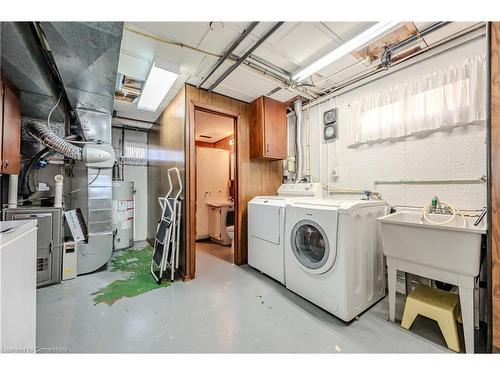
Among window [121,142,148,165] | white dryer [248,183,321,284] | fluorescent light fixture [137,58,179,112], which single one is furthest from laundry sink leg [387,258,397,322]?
window [121,142,148,165]

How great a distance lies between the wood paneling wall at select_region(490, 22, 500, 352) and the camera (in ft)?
3.89

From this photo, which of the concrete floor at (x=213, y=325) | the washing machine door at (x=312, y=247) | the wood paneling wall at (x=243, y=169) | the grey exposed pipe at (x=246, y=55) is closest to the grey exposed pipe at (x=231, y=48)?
the grey exposed pipe at (x=246, y=55)

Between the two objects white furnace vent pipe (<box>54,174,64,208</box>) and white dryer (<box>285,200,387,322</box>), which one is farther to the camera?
white furnace vent pipe (<box>54,174,64,208</box>)

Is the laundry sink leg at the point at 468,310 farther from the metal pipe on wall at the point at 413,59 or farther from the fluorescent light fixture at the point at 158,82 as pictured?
the fluorescent light fixture at the point at 158,82

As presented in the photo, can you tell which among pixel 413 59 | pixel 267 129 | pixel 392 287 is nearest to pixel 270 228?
pixel 392 287

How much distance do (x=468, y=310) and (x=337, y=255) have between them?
0.87 m

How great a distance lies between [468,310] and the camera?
4.59 ft

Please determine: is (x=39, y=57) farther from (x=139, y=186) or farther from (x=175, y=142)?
(x=139, y=186)

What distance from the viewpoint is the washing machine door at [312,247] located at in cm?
185

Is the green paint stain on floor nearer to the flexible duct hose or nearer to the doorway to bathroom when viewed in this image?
the doorway to bathroom

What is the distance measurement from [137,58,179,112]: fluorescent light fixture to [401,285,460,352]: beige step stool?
317 centimetres

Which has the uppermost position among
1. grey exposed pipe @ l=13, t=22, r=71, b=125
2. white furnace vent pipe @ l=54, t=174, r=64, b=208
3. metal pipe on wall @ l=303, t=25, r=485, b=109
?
metal pipe on wall @ l=303, t=25, r=485, b=109
